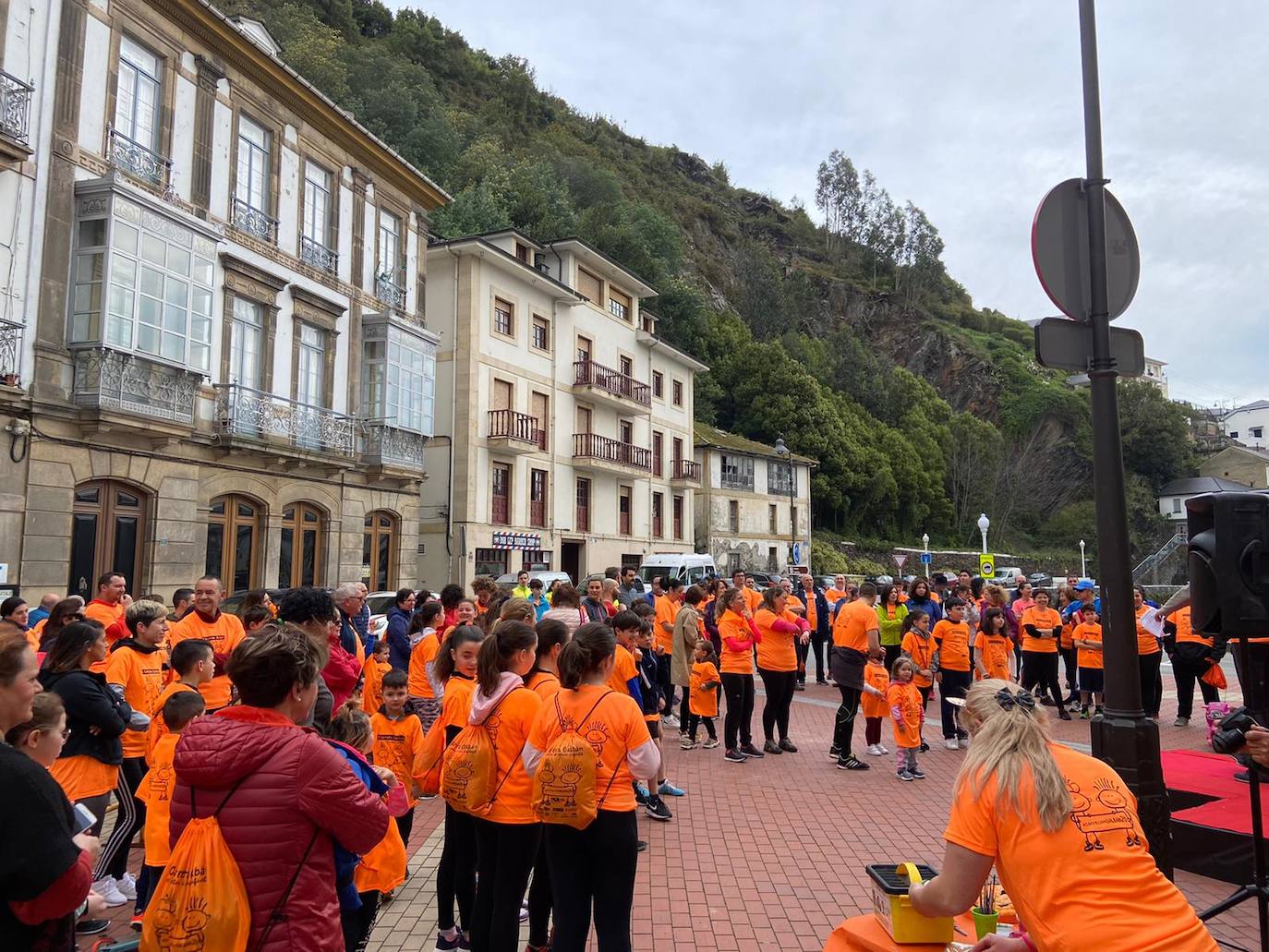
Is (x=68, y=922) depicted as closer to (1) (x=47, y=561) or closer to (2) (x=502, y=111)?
(1) (x=47, y=561)

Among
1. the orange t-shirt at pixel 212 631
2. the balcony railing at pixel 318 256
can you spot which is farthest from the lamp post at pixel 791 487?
the orange t-shirt at pixel 212 631

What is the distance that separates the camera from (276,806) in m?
2.47

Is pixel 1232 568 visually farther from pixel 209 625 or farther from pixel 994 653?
pixel 994 653

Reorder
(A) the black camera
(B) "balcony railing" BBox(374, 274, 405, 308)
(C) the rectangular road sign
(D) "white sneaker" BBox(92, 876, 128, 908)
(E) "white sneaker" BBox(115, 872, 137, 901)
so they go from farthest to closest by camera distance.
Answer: (B) "balcony railing" BBox(374, 274, 405, 308) → (C) the rectangular road sign → (E) "white sneaker" BBox(115, 872, 137, 901) → (D) "white sneaker" BBox(92, 876, 128, 908) → (A) the black camera

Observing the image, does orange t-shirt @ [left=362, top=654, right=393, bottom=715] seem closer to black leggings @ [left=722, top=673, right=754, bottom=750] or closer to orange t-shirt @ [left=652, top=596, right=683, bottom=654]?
black leggings @ [left=722, top=673, right=754, bottom=750]

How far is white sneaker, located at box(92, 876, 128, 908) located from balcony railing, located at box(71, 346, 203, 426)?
37.1 feet

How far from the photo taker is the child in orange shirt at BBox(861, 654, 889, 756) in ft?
30.5

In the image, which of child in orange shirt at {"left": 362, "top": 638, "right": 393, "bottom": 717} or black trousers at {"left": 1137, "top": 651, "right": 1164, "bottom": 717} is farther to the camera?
black trousers at {"left": 1137, "top": 651, "right": 1164, "bottom": 717}

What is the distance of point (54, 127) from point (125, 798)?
531 inches

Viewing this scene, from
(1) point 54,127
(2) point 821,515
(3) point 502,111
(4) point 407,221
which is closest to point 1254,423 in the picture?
(2) point 821,515

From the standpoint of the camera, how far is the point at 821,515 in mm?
54562

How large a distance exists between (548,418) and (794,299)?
48.4 metres

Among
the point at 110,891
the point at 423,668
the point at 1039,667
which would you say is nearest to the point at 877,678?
the point at 1039,667

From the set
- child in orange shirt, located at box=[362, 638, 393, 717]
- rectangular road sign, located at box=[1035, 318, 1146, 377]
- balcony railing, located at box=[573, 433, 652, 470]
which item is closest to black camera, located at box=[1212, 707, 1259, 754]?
rectangular road sign, located at box=[1035, 318, 1146, 377]
